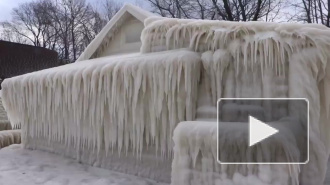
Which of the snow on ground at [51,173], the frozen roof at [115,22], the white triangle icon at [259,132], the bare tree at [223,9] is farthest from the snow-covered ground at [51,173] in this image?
the bare tree at [223,9]

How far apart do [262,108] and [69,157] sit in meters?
4.28

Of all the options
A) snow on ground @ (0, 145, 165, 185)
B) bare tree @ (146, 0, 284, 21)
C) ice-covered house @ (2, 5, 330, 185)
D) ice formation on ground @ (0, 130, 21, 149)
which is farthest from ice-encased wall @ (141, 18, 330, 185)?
bare tree @ (146, 0, 284, 21)

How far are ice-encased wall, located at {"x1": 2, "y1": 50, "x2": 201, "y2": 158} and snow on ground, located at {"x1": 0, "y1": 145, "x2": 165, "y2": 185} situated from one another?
0.41 metres

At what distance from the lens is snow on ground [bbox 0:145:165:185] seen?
5047mm

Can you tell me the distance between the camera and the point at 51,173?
5.58 meters

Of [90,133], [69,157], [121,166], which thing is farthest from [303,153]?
[69,157]

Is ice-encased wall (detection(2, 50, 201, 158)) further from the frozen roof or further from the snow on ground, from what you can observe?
the frozen roof

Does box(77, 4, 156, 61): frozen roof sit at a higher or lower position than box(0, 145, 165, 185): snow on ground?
higher

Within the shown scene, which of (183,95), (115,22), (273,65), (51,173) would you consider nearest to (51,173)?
(51,173)

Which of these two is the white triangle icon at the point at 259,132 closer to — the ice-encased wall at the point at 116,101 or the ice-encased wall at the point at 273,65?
the ice-encased wall at the point at 273,65

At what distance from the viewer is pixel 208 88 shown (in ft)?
15.5

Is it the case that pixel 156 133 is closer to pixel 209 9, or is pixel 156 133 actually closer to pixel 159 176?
pixel 159 176

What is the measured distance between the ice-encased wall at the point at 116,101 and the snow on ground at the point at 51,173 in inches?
16.2

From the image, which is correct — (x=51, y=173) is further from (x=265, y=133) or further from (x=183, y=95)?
(x=265, y=133)
